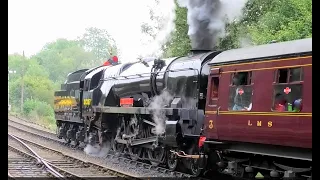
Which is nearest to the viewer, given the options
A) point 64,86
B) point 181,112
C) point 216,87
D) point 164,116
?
point 216,87

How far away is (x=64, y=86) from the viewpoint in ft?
60.9

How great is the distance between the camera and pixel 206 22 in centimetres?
1048

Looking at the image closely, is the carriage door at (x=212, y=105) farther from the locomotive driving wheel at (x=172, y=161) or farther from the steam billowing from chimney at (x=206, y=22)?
the steam billowing from chimney at (x=206, y=22)

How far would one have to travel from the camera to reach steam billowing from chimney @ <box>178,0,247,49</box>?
33.5 feet

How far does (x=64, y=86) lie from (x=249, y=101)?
13068 mm

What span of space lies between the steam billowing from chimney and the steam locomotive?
0.47 m

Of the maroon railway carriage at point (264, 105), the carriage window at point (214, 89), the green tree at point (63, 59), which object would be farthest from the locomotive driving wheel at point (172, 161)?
the green tree at point (63, 59)

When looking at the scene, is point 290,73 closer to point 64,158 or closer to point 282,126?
point 282,126

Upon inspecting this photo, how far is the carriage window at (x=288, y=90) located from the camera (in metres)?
5.78

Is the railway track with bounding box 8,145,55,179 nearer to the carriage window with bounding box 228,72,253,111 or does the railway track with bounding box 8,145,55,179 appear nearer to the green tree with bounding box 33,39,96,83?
the carriage window with bounding box 228,72,253,111

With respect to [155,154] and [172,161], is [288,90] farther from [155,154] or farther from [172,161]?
[155,154]

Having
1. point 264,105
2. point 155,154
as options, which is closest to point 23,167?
point 155,154

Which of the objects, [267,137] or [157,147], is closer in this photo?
[267,137]
